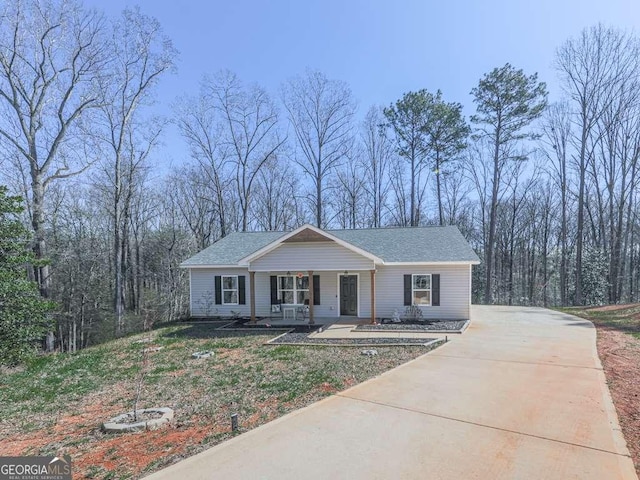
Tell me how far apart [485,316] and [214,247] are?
531 inches

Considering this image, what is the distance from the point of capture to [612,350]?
9.24 meters

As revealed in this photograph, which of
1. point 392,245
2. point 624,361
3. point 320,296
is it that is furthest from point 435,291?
point 624,361

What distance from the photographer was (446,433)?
14.9ft

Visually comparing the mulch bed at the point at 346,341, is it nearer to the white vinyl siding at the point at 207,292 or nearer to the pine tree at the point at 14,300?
the white vinyl siding at the point at 207,292

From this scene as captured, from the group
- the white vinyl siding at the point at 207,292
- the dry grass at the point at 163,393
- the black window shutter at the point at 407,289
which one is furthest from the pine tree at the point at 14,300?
the black window shutter at the point at 407,289

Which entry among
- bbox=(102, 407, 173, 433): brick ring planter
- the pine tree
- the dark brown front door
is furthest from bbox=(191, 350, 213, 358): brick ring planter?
the dark brown front door

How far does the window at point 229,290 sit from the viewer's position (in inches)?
663

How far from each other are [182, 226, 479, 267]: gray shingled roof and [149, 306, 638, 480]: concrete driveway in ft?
24.3

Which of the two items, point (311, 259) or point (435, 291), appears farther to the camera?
point (435, 291)

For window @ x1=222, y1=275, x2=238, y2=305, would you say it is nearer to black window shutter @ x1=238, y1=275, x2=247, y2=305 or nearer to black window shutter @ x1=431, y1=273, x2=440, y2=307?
black window shutter @ x1=238, y1=275, x2=247, y2=305

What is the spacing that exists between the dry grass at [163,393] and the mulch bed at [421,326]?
3000mm

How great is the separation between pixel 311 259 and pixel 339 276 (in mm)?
1982

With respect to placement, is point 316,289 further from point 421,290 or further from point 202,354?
point 202,354

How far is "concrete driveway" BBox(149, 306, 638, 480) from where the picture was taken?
146 inches
